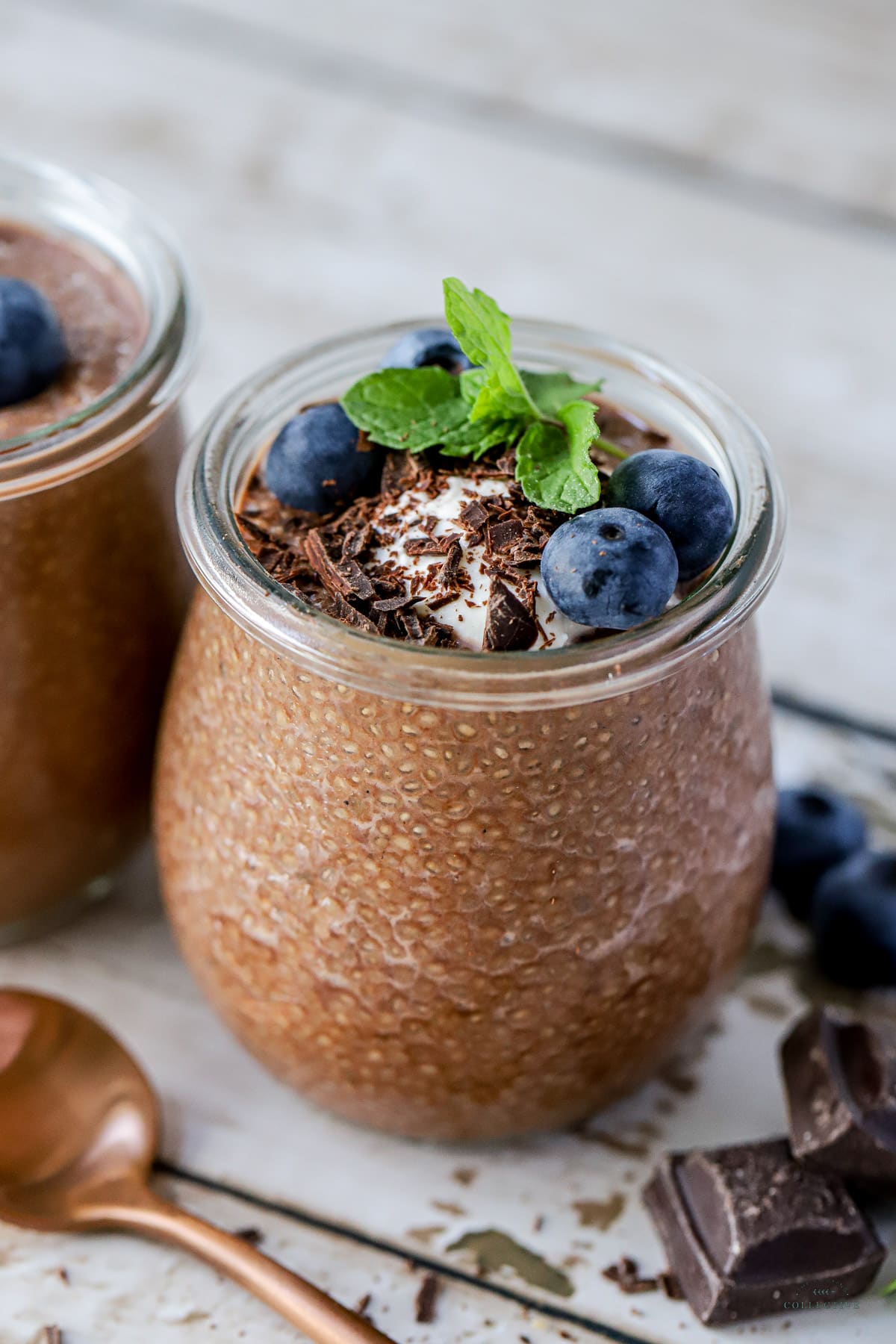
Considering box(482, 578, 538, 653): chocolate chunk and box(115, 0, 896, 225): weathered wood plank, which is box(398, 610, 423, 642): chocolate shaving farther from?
box(115, 0, 896, 225): weathered wood plank

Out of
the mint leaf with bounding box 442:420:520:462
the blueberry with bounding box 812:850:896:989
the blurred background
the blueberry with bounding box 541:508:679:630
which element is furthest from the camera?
the blurred background

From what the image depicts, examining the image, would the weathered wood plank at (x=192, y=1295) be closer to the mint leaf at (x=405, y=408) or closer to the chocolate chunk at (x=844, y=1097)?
the chocolate chunk at (x=844, y=1097)

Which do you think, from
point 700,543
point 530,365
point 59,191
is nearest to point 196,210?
point 59,191

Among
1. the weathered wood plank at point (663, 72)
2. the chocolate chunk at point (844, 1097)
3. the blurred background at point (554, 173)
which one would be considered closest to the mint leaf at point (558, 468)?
the chocolate chunk at point (844, 1097)

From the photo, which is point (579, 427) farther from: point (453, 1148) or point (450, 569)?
point (453, 1148)

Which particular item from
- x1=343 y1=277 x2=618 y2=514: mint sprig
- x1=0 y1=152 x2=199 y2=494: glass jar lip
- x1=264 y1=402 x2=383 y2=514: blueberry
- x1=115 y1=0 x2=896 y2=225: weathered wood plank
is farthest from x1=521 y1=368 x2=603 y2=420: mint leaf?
x1=115 y1=0 x2=896 y2=225: weathered wood plank
